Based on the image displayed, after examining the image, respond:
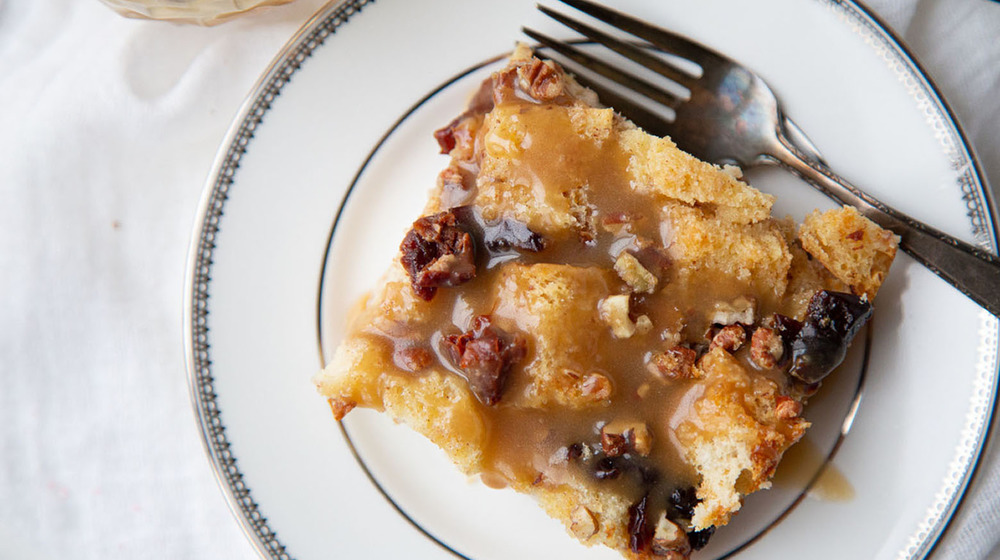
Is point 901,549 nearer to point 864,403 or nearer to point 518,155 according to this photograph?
point 864,403

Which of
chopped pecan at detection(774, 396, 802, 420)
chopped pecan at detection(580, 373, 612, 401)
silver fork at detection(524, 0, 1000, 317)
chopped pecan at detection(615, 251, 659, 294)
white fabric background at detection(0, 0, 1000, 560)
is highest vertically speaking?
silver fork at detection(524, 0, 1000, 317)

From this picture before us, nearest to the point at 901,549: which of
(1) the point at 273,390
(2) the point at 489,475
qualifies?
(2) the point at 489,475

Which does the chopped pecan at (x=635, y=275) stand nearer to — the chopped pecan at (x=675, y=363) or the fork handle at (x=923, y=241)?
the chopped pecan at (x=675, y=363)

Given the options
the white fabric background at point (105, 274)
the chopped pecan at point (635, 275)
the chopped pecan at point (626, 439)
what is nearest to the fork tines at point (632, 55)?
the chopped pecan at point (635, 275)

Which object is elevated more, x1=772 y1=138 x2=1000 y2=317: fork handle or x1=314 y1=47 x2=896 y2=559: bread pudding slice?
x1=772 y1=138 x2=1000 y2=317: fork handle

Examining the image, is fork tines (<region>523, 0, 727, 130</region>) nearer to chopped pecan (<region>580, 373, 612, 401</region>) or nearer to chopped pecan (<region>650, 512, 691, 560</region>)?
chopped pecan (<region>580, 373, 612, 401</region>)

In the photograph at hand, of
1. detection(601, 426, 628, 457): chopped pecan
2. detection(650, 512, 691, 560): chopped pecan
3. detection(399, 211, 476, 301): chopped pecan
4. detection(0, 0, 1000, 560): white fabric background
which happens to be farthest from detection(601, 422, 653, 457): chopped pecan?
detection(0, 0, 1000, 560): white fabric background
